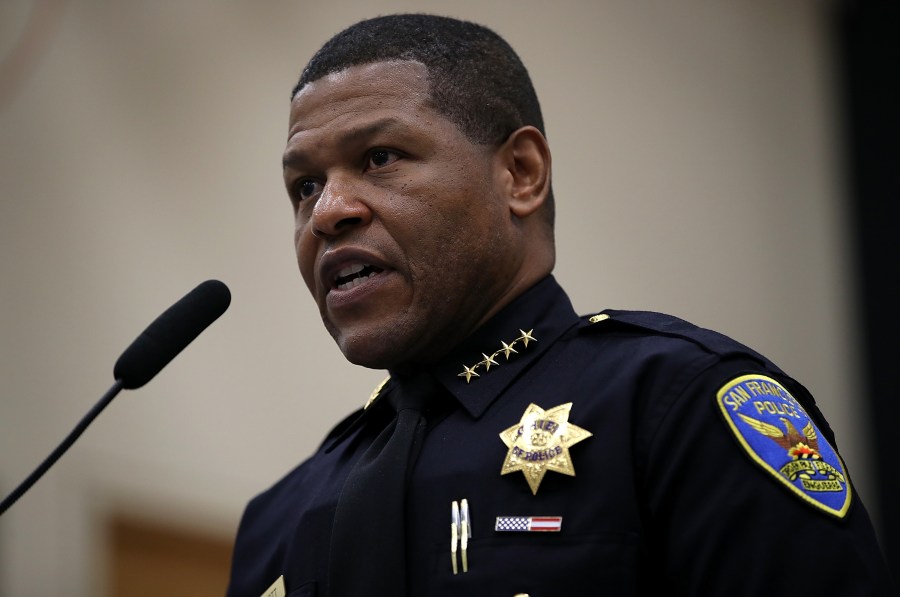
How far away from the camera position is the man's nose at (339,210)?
1.82 m

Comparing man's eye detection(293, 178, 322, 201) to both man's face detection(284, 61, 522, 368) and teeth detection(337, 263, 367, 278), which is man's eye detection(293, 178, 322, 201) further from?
teeth detection(337, 263, 367, 278)

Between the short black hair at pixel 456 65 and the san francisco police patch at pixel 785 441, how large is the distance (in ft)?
2.11

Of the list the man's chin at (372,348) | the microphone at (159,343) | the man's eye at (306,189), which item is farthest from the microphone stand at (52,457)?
the man's eye at (306,189)

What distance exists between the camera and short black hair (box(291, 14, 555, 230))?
195cm

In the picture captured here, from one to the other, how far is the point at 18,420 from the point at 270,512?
88.4 inches

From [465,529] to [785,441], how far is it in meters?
0.42

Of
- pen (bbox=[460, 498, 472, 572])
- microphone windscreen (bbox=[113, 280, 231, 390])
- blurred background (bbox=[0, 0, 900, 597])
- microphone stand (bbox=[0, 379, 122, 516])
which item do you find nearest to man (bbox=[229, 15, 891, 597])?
pen (bbox=[460, 498, 472, 572])

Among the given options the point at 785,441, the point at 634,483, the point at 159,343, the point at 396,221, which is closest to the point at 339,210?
the point at 396,221

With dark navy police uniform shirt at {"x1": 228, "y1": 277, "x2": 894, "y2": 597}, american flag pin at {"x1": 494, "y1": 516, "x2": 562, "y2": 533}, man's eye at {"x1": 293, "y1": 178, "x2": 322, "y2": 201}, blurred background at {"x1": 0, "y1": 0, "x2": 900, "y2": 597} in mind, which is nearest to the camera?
dark navy police uniform shirt at {"x1": 228, "y1": 277, "x2": 894, "y2": 597}

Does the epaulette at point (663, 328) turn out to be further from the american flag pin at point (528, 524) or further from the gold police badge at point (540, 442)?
the american flag pin at point (528, 524)

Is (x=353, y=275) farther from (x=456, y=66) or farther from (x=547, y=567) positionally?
(x=547, y=567)

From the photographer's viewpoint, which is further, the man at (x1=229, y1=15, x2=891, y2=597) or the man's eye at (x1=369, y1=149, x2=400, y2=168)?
the man's eye at (x1=369, y1=149, x2=400, y2=168)

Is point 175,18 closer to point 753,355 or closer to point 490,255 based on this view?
point 490,255

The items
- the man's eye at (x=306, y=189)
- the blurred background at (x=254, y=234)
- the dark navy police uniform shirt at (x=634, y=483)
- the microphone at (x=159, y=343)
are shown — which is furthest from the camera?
the blurred background at (x=254, y=234)
